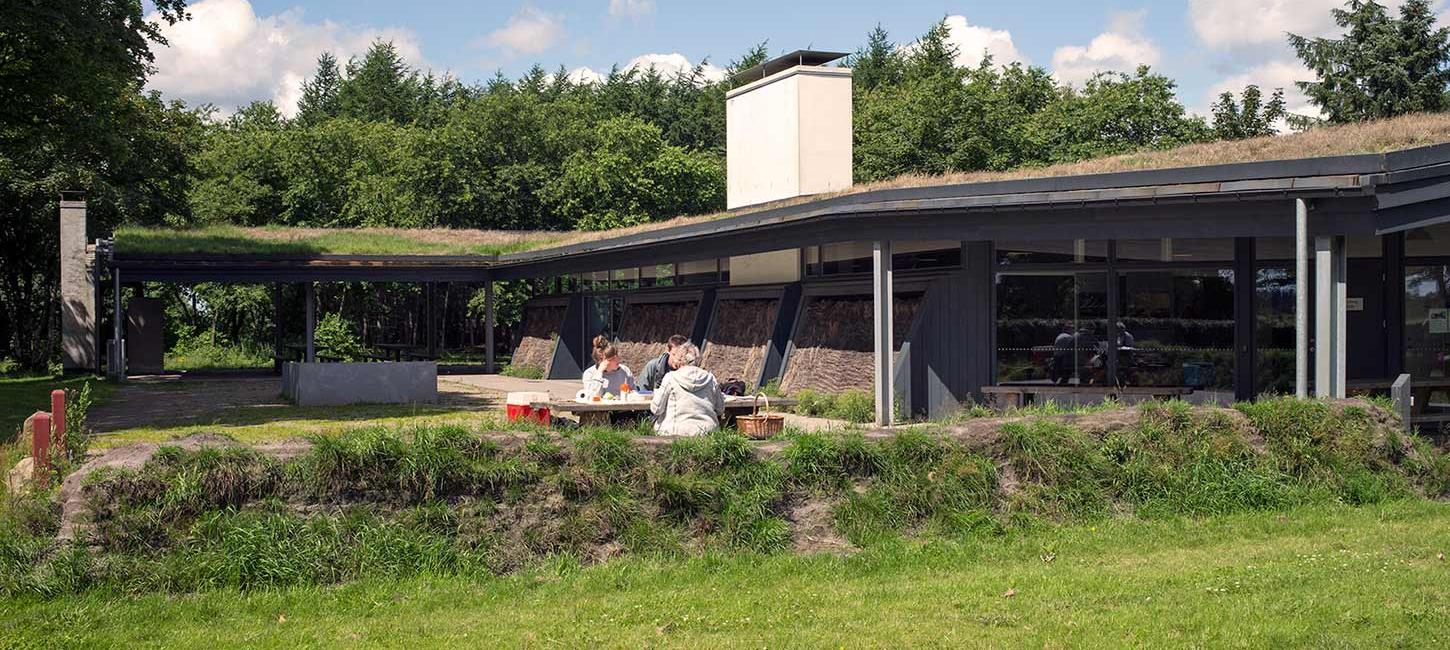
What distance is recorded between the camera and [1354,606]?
6.73 metres

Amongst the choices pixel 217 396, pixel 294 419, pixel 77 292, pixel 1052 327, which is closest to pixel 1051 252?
pixel 1052 327

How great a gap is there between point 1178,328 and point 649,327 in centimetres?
1241

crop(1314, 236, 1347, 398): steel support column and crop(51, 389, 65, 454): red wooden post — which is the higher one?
crop(1314, 236, 1347, 398): steel support column

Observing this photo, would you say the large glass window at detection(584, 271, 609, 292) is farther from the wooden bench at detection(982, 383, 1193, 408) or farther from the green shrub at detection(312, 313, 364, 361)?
the wooden bench at detection(982, 383, 1193, 408)

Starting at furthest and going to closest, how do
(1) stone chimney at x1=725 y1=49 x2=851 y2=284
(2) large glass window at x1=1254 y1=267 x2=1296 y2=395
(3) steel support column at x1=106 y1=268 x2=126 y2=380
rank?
1. (3) steel support column at x1=106 y1=268 x2=126 y2=380
2. (1) stone chimney at x1=725 y1=49 x2=851 y2=284
3. (2) large glass window at x1=1254 y1=267 x2=1296 y2=395

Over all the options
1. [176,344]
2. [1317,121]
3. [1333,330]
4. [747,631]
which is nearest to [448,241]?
[176,344]

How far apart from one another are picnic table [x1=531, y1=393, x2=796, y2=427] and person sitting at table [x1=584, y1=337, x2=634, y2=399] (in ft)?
1.48

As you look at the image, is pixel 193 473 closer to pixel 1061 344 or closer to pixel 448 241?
pixel 1061 344

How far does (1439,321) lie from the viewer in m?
15.5

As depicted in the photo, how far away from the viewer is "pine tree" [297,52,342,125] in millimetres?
80688

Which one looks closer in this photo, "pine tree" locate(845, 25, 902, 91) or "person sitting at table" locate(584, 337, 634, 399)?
"person sitting at table" locate(584, 337, 634, 399)

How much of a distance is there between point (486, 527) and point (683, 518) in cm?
130

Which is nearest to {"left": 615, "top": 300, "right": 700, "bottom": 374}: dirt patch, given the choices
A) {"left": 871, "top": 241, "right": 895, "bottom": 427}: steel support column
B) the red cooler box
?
{"left": 871, "top": 241, "right": 895, "bottom": 427}: steel support column

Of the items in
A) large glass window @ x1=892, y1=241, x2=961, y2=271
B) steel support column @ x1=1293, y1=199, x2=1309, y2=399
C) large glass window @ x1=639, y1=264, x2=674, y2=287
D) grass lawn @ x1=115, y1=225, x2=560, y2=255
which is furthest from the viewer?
grass lawn @ x1=115, y1=225, x2=560, y2=255
